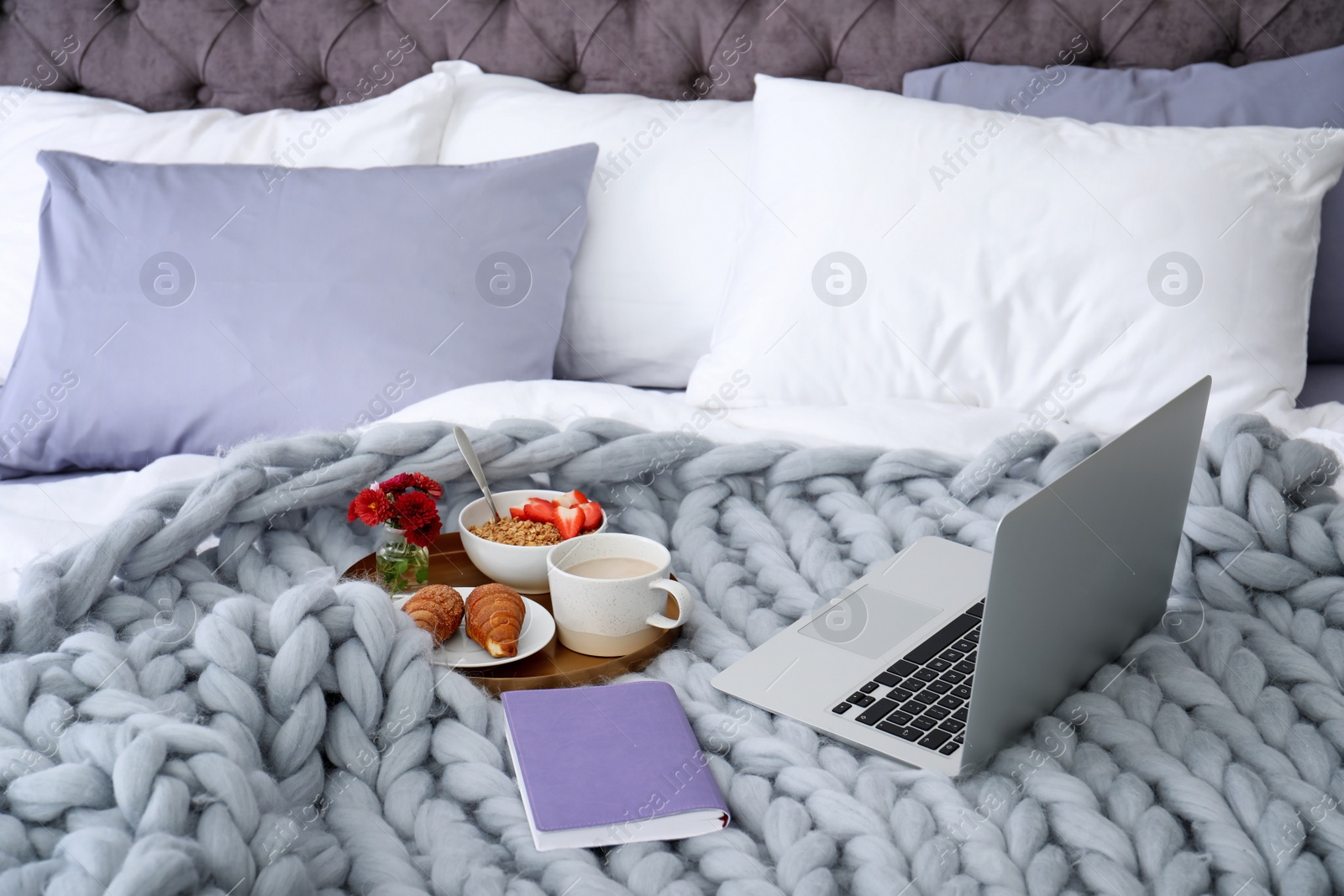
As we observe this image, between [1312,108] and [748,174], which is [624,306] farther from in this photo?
[1312,108]

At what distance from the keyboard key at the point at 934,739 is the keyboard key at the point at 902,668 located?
0.07 m

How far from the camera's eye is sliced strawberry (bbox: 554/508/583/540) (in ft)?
3.01

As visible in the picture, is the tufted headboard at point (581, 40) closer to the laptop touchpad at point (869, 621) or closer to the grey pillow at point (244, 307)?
the grey pillow at point (244, 307)

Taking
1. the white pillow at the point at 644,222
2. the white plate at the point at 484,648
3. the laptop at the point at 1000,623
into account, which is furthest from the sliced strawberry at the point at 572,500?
the white pillow at the point at 644,222

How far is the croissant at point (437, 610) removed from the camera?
781 mm

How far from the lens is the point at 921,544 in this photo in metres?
0.95

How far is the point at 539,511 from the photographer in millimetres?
927

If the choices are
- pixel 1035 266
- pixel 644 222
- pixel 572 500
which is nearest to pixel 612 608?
pixel 572 500

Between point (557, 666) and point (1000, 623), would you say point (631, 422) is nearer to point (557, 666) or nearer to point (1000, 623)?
point (557, 666)

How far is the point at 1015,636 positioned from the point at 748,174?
0.97m

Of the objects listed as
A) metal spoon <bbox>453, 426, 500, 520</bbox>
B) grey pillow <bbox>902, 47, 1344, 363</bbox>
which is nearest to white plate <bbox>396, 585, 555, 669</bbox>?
metal spoon <bbox>453, 426, 500, 520</bbox>

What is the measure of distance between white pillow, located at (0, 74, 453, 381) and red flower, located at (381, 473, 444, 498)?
747mm

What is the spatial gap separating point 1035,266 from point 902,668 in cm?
65

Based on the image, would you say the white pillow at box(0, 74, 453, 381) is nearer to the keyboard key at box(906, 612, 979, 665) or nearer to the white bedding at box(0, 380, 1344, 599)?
the white bedding at box(0, 380, 1344, 599)
